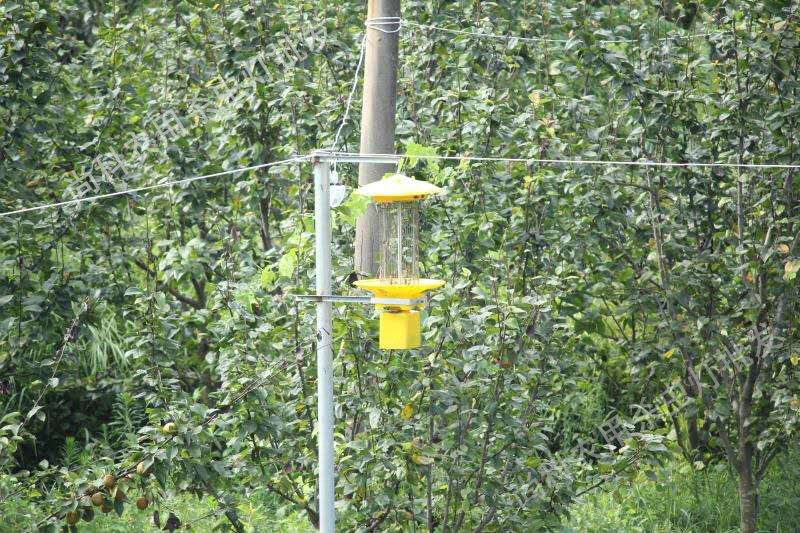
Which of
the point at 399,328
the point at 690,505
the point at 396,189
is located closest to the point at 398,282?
the point at 399,328

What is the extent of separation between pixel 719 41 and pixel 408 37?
6.37ft

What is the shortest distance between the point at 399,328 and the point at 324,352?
1.15 feet

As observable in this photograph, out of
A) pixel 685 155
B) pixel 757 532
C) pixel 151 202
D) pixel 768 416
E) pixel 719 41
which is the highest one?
pixel 719 41

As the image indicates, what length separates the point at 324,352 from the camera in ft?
11.6

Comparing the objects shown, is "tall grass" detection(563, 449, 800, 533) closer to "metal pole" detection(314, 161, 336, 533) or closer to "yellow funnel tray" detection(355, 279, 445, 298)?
"metal pole" detection(314, 161, 336, 533)

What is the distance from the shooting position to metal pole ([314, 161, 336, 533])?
3492 mm

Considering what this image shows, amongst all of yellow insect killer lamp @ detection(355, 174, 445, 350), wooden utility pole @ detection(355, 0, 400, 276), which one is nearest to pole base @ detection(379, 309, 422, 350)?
yellow insect killer lamp @ detection(355, 174, 445, 350)

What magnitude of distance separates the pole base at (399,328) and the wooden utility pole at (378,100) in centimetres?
97

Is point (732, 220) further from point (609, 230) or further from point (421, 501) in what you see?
point (421, 501)

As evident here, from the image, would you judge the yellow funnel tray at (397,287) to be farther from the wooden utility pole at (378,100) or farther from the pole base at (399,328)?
the wooden utility pole at (378,100)

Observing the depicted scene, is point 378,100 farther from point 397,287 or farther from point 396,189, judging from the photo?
point 397,287

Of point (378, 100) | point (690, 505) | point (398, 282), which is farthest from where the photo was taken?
point (690, 505)

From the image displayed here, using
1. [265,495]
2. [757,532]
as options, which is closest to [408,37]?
[265,495]

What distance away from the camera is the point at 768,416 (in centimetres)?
549
